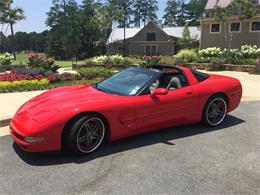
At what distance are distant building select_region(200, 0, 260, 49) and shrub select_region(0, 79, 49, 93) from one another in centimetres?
2528

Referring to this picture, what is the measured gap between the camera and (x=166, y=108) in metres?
5.02

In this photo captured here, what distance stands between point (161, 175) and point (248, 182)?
1.05 meters

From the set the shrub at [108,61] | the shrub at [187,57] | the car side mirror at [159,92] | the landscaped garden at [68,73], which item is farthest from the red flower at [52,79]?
the shrub at [187,57]

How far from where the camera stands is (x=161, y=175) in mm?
3793

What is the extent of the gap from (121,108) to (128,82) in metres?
0.83

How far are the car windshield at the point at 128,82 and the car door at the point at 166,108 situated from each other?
27 cm

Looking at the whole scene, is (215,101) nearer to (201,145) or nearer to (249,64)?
(201,145)

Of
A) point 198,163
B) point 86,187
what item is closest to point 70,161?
point 86,187

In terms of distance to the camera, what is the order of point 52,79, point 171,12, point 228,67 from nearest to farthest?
point 52,79, point 228,67, point 171,12

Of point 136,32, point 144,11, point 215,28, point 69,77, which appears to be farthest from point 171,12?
point 69,77

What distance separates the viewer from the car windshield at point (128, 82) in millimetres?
4984

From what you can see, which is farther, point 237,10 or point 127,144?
point 237,10

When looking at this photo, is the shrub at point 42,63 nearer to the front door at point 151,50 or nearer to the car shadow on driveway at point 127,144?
the car shadow on driveway at point 127,144

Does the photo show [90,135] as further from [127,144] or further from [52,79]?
[52,79]
